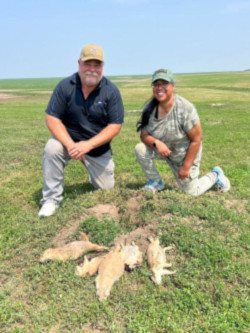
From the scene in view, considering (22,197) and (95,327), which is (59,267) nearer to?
(95,327)

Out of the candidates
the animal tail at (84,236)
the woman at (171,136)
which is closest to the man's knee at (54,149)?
the woman at (171,136)

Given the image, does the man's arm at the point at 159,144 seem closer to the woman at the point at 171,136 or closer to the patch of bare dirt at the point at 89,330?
the woman at the point at 171,136

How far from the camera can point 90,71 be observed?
15.2 feet

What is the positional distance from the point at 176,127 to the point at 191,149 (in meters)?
0.44

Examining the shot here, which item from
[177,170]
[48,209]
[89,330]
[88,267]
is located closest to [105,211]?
[48,209]

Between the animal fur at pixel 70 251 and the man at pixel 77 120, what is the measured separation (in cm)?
119

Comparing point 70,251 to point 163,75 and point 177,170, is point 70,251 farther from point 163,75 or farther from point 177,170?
point 163,75

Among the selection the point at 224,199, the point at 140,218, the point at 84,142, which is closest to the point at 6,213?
the point at 84,142

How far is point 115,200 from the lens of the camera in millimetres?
4953

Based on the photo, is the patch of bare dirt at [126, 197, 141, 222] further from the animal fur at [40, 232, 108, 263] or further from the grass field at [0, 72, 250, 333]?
the animal fur at [40, 232, 108, 263]

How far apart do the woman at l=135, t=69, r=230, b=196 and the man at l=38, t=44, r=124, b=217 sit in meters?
0.61

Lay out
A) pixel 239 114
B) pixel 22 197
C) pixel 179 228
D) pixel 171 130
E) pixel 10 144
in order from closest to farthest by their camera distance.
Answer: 1. pixel 179 228
2. pixel 171 130
3. pixel 22 197
4. pixel 10 144
5. pixel 239 114

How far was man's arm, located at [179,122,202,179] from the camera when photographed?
4693 millimetres

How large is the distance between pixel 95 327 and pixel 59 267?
0.93 meters
